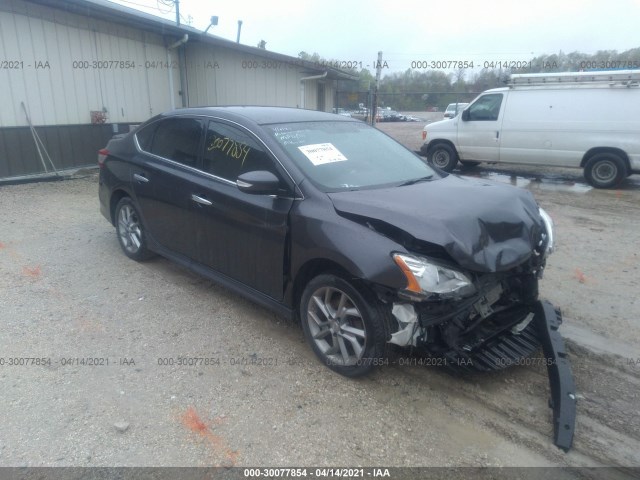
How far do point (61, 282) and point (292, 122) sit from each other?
2.91 meters

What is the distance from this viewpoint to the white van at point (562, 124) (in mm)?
9461

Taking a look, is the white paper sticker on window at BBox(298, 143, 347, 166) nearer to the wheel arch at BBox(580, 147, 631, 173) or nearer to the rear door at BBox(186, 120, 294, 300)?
the rear door at BBox(186, 120, 294, 300)

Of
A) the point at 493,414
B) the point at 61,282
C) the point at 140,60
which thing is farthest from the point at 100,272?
the point at 140,60

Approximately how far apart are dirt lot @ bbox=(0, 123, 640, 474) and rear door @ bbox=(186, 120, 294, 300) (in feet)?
1.72

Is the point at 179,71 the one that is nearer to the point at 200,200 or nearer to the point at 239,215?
the point at 200,200

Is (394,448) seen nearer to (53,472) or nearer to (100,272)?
(53,472)

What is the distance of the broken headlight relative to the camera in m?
2.69

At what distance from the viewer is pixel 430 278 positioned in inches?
107

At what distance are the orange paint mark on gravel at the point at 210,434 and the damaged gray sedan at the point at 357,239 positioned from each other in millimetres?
924

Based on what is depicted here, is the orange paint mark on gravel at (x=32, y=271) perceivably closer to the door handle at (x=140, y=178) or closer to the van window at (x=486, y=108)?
the door handle at (x=140, y=178)

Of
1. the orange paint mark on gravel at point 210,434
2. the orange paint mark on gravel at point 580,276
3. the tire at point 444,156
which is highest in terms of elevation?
the tire at point 444,156

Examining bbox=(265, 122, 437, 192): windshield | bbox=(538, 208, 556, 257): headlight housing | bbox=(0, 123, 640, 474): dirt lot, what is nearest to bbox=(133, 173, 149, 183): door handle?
bbox=(0, 123, 640, 474): dirt lot

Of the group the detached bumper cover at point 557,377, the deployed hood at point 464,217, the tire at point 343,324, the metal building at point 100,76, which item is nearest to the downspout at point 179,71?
the metal building at point 100,76

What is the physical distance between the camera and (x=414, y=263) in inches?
108
